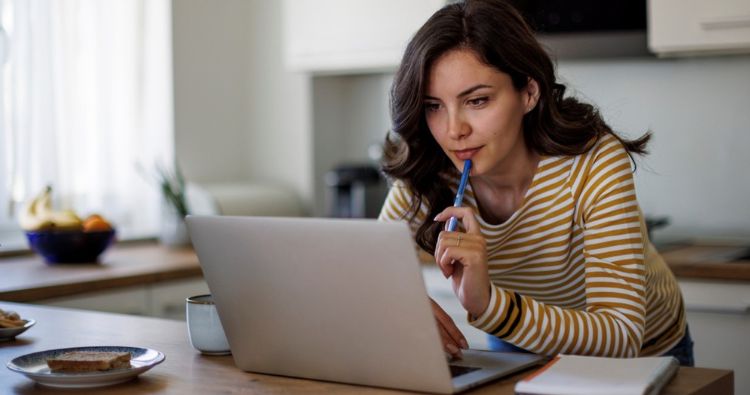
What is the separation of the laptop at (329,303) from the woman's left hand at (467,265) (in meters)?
0.08

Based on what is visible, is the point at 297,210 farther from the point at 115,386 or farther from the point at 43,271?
the point at 115,386

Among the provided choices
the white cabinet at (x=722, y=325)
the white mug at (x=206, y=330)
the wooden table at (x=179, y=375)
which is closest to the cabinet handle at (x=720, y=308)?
the white cabinet at (x=722, y=325)

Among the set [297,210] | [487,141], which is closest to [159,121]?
[297,210]

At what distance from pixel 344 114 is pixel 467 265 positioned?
236cm

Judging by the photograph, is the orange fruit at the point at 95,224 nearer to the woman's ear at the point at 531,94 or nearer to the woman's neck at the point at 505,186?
the woman's neck at the point at 505,186

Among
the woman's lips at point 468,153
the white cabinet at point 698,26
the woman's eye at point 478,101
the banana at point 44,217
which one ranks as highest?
the white cabinet at point 698,26

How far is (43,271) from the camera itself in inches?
100

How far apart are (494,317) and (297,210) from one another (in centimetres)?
218

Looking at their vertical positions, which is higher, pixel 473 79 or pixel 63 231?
pixel 473 79

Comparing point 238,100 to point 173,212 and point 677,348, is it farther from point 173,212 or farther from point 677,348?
point 677,348

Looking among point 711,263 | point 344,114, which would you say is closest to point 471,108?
point 711,263

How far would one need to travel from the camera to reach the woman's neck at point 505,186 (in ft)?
5.34

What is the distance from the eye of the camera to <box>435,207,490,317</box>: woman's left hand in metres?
1.27

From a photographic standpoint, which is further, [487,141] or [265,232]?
[487,141]
